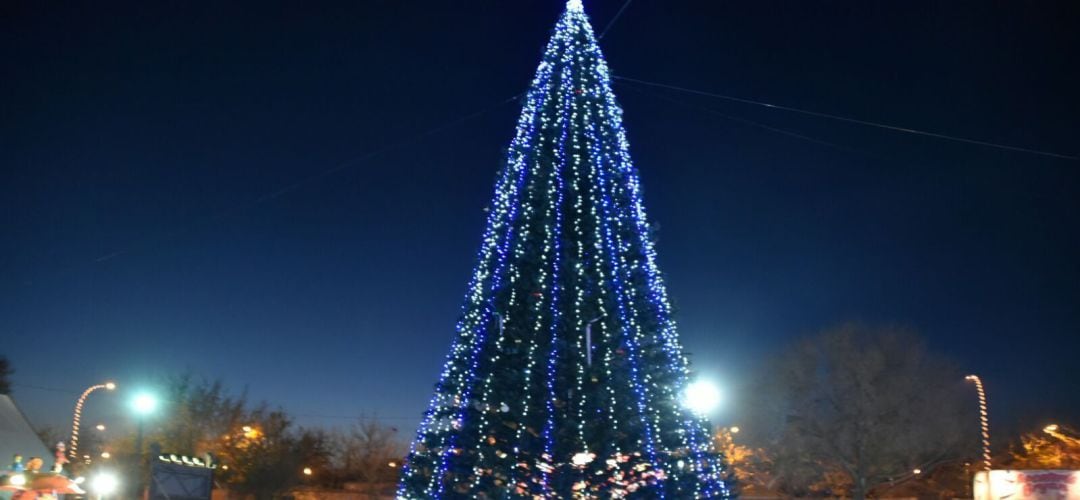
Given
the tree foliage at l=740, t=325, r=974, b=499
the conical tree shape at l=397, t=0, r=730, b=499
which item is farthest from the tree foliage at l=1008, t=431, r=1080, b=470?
the conical tree shape at l=397, t=0, r=730, b=499

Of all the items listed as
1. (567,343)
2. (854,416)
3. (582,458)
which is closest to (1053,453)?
(854,416)

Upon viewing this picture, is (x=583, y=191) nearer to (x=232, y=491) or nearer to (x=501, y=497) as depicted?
(x=501, y=497)

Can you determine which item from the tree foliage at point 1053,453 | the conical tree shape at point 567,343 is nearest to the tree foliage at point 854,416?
the tree foliage at point 1053,453

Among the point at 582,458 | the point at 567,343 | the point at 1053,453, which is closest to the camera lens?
the point at 582,458

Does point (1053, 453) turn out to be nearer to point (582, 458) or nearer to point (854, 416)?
point (854, 416)

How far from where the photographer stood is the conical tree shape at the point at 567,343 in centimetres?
1305

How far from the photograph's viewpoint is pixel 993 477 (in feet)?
91.5

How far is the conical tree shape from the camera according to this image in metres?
13.0

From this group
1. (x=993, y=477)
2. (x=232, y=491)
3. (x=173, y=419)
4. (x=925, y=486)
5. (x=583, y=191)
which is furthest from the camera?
(x=925, y=486)

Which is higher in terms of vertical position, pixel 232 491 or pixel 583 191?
pixel 583 191

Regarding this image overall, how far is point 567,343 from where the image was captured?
1319 centimetres

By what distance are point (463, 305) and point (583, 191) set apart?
100 inches

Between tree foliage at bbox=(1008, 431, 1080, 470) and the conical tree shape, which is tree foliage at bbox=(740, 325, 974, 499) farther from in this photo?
the conical tree shape

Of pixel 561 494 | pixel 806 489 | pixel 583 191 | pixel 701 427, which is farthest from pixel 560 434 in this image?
pixel 806 489
